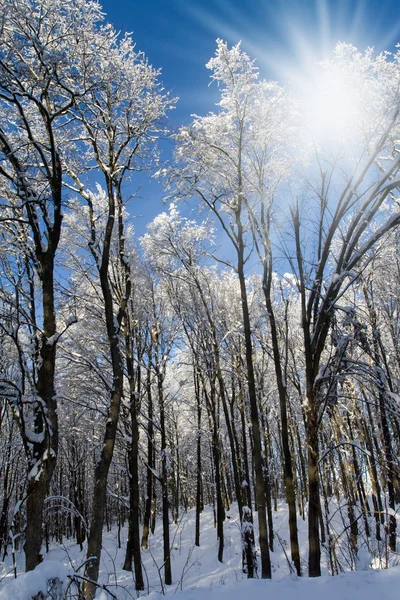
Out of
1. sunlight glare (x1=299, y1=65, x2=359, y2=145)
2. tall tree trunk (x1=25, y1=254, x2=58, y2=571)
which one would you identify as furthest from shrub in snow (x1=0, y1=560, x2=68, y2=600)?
sunlight glare (x1=299, y1=65, x2=359, y2=145)

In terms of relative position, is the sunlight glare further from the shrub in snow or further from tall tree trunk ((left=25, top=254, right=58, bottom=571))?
the shrub in snow

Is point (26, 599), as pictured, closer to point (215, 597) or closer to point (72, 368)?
A: point (215, 597)

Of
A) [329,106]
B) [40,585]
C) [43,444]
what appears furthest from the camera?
[329,106]

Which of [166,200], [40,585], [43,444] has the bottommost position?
[40,585]

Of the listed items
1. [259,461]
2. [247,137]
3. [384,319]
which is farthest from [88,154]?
[384,319]

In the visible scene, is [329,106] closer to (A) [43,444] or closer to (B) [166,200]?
(B) [166,200]

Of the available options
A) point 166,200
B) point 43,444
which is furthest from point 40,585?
point 166,200

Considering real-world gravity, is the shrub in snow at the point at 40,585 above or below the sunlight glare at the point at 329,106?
below

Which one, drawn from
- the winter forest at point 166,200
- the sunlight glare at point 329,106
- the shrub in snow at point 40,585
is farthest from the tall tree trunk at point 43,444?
the sunlight glare at point 329,106

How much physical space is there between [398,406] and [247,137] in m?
6.37

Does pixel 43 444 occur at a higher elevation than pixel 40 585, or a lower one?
higher

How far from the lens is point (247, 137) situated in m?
8.03

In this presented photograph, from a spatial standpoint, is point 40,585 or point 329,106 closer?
point 40,585

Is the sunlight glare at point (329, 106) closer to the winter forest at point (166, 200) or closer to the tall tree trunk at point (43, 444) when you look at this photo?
the winter forest at point (166, 200)
